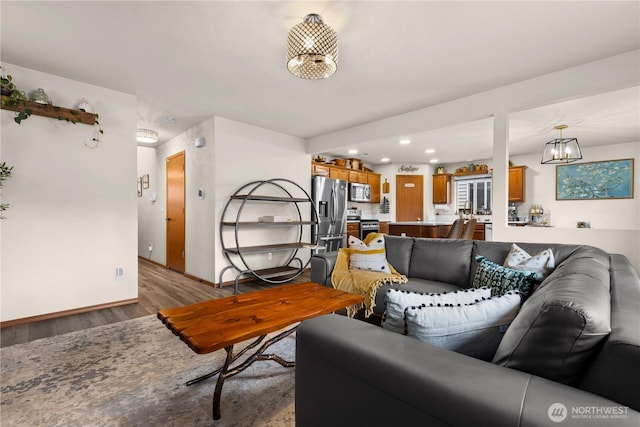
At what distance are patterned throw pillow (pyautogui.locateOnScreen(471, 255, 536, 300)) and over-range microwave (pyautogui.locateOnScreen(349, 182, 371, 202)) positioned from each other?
15.0 feet

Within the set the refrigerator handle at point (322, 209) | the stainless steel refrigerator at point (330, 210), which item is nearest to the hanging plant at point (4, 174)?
the stainless steel refrigerator at point (330, 210)

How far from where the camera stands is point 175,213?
17.1 ft

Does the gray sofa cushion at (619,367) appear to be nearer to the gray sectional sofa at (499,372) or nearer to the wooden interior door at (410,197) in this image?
the gray sectional sofa at (499,372)

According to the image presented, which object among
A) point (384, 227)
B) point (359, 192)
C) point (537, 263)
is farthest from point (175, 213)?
point (537, 263)

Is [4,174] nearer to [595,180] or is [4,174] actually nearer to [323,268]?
[323,268]

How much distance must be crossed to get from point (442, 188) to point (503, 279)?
19.4 feet

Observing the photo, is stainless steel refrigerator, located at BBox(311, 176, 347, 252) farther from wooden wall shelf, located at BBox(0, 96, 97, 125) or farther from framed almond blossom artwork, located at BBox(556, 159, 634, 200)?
framed almond blossom artwork, located at BBox(556, 159, 634, 200)

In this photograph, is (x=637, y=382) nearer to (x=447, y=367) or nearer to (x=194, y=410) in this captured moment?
(x=447, y=367)

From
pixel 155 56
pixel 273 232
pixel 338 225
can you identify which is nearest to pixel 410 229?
pixel 338 225

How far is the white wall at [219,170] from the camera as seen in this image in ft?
13.9

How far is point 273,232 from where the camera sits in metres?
5.00

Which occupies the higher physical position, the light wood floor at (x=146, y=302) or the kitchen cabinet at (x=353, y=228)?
the kitchen cabinet at (x=353, y=228)

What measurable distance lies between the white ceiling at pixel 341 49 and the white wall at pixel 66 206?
0.98ft

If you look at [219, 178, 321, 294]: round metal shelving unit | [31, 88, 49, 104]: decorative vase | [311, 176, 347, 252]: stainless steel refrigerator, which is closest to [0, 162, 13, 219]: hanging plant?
[31, 88, 49, 104]: decorative vase
